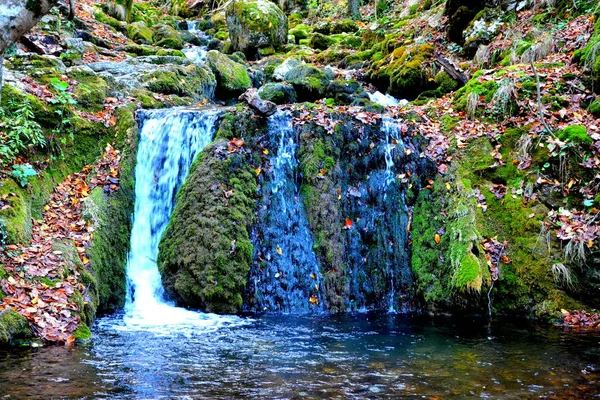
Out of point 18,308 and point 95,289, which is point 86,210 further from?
point 18,308

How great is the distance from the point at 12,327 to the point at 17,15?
315cm

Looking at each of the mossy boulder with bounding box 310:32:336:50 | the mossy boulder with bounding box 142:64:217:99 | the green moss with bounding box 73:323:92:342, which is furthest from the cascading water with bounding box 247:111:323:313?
the mossy boulder with bounding box 310:32:336:50

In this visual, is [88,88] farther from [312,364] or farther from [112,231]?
[312,364]

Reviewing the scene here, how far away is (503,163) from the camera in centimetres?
827

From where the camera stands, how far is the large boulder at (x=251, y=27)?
17875mm

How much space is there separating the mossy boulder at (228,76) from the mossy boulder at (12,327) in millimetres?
9599

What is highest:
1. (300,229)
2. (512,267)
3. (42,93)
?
(42,93)

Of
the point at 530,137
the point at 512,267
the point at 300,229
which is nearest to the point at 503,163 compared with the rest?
the point at 530,137

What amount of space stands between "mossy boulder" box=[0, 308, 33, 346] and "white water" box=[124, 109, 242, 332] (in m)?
1.65

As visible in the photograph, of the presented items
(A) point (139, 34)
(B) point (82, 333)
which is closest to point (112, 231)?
(B) point (82, 333)

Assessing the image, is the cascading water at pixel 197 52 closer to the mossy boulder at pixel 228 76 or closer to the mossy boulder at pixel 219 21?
the mossy boulder at pixel 228 76

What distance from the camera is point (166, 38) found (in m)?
17.5

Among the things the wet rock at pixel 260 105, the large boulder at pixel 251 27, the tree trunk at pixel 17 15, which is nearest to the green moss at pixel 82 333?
the tree trunk at pixel 17 15

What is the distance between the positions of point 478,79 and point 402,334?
6.36m
